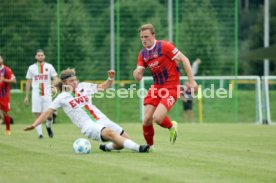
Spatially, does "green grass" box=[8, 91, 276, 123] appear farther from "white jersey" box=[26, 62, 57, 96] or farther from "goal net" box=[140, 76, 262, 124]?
"white jersey" box=[26, 62, 57, 96]

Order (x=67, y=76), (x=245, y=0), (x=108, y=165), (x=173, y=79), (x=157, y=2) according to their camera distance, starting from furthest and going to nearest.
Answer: (x=245, y=0), (x=157, y=2), (x=173, y=79), (x=67, y=76), (x=108, y=165)

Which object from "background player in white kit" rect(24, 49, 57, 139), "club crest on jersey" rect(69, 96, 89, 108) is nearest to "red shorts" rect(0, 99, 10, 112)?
"background player in white kit" rect(24, 49, 57, 139)

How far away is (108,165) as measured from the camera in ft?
32.9

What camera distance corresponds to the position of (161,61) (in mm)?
13109

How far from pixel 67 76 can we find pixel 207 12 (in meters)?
19.1

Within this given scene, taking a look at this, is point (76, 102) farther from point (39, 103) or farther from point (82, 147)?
point (39, 103)

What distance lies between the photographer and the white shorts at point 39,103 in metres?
19.0

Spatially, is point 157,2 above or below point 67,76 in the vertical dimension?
above

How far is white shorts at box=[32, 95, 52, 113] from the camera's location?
62.3ft

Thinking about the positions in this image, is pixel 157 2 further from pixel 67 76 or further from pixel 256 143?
pixel 67 76

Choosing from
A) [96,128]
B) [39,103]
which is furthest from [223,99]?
[96,128]

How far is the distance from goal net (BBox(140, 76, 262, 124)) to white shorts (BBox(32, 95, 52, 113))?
33.3ft

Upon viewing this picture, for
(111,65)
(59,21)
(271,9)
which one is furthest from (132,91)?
(271,9)

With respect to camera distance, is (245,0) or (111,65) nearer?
(111,65)
